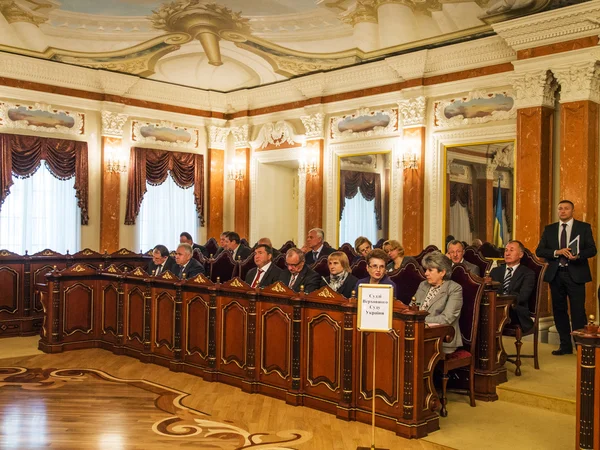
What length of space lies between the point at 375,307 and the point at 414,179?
18.8 ft

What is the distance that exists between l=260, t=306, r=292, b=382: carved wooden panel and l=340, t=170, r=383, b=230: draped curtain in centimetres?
503

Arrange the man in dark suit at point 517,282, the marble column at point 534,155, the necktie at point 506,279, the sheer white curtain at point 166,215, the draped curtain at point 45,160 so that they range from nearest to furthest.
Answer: the man in dark suit at point 517,282 < the necktie at point 506,279 < the marble column at point 534,155 < the draped curtain at point 45,160 < the sheer white curtain at point 166,215

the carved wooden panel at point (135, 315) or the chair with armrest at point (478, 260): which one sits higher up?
the chair with armrest at point (478, 260)

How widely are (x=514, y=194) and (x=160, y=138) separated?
647 centimetres

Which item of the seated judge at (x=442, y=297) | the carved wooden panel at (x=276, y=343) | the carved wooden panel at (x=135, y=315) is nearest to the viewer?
the seated judge at (x=442, y=297)

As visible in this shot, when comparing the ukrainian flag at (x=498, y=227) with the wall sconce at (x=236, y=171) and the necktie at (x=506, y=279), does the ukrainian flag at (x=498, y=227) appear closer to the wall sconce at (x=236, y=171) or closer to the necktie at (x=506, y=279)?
the necktie at (x=506, y=279)

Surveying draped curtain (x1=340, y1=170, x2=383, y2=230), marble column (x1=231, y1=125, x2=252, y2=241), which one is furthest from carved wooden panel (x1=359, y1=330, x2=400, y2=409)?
marble column (x1=231, y1=125, x2=252, y2=241)

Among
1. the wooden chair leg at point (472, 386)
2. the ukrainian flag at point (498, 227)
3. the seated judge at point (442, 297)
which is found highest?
the ukrainian flag at point (498, 227)

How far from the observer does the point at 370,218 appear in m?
10.2

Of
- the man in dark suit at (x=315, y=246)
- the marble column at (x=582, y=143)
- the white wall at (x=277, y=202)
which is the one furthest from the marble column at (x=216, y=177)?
the marble column at (x=582, y=143)

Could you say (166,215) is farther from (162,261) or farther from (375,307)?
(375,307)

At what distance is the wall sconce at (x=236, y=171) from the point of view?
12.2 meters

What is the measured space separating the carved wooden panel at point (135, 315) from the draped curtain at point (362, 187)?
14.7 feet

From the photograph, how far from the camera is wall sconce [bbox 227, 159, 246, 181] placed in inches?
481
